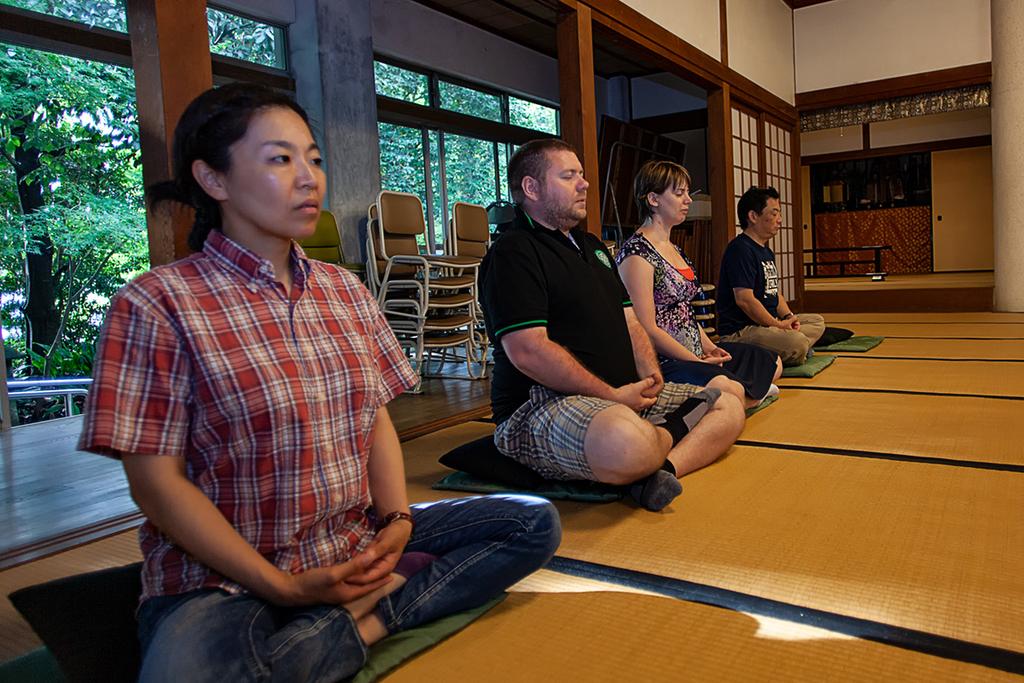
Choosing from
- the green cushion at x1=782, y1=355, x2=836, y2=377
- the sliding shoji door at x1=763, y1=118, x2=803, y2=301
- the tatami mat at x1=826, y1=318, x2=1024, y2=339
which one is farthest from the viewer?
the sliding shoji door at x1=763, y1=118, x2=803, y2=301

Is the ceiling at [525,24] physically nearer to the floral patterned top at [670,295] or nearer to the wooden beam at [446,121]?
the wooden beam at [446,121]

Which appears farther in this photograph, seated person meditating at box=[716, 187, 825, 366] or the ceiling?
the ceiling

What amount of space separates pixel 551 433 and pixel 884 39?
6602mm

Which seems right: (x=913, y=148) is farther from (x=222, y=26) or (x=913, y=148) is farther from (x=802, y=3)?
(x=222, y=26)

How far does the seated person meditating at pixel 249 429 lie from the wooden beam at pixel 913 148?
34.8 feet

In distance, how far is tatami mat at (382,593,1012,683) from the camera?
3.66 ft

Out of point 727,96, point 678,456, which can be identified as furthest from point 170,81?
point 727,96

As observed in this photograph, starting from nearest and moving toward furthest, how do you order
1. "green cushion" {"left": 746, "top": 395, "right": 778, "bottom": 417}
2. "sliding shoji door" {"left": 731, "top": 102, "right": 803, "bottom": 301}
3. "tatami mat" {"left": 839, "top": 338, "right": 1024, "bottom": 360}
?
"green cushion" {"left": 746, "top": 395, "right": 778, "bottom": 417}
"tatami mat" {"left": 839, "top": 338, "right": 1024, "bottom": 360}
"sliding shoji door" {"left": 731, "top": 102, "right": 803, "bottom": 301}

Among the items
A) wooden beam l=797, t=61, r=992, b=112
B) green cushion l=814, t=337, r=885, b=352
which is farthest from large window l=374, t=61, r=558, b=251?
green cushion l=814, t=337, r=885, b=352

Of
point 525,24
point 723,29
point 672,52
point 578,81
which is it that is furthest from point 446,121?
point 578,81

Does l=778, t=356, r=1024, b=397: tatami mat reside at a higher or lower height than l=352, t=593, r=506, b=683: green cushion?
higher

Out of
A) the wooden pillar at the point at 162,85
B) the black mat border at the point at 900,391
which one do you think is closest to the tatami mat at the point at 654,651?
the wooden pillar at the point at 162,85

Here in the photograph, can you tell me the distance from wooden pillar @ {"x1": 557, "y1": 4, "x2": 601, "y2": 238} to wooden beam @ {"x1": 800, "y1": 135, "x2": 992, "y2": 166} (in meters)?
7.69

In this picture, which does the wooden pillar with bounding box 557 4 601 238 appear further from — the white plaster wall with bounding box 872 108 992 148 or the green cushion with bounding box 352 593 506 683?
the white plaster wall with bounding box 872 108 992 148
